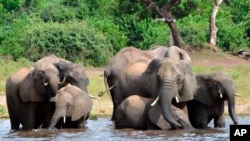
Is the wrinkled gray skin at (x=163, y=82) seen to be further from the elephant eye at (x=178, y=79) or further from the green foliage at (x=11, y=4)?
the green foliage at (x=11, y=4)

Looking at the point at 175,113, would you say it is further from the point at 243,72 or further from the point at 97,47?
the point at 97,47

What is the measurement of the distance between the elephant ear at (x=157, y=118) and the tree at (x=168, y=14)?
1749 centimetres

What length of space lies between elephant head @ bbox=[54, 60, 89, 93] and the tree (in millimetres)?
15696

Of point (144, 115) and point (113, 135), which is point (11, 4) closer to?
point (144, 115)

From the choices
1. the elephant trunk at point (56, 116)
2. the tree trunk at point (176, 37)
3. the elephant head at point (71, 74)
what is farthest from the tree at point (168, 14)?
the elephant trunk at point (56, 116)

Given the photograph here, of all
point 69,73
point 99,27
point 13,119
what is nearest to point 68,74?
point 69,73

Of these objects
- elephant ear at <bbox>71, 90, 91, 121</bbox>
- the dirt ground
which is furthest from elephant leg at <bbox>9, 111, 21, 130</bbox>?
the dirt ground

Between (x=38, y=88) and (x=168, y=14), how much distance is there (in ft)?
59.4

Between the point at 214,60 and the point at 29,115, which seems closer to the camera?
the point at 29,115

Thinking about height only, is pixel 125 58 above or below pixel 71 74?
above

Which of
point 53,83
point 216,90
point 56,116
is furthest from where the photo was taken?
point 216,90

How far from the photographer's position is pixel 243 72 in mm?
28812

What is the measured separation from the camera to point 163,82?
648 inches

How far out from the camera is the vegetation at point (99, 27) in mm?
32656
